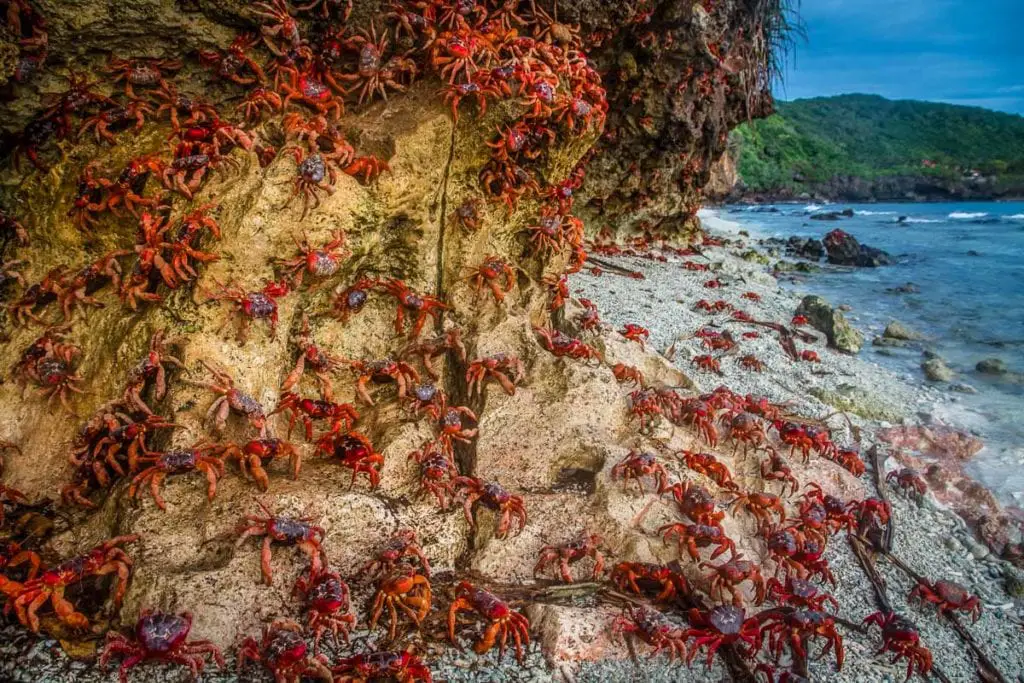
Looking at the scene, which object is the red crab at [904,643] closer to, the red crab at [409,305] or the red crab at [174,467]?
the red crab at [409,305]

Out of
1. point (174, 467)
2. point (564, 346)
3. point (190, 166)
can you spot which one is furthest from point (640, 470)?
point (190, 166)

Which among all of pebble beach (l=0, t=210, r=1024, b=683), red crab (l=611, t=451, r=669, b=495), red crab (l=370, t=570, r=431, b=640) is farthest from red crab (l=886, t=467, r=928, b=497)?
red crab (l=370, t=570, r=431, b=640)

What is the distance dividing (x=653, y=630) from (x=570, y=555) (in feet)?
2.42

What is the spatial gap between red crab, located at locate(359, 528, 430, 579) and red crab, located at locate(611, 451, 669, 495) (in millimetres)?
1584

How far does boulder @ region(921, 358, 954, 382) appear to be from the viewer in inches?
417

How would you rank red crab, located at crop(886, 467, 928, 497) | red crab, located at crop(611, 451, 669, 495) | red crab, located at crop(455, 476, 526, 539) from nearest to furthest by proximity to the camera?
red crab, located at crop(455, 476, 526, 539)
red crab, located at crop(611, 451, 669, 495)
red crab, located at crop(886, 467, 928, 497)

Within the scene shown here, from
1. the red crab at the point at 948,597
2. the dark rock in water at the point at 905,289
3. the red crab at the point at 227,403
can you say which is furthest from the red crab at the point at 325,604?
the dark rock in water at the point at 905,289

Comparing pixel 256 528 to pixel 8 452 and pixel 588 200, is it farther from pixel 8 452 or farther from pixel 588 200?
pixel 588 200

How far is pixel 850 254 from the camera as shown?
2180 centimetres

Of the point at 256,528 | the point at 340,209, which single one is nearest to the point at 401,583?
the point at 256,528

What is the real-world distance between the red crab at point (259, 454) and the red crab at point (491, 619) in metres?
1.41

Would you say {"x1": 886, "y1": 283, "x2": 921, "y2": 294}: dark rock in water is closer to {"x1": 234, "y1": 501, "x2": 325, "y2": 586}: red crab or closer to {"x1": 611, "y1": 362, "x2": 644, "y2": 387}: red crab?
{"x1": 611, "y1": 362, "x2": 644, "y2": 387}: red crab

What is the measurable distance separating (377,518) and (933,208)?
53.6 metres

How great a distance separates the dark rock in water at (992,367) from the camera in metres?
11.2
